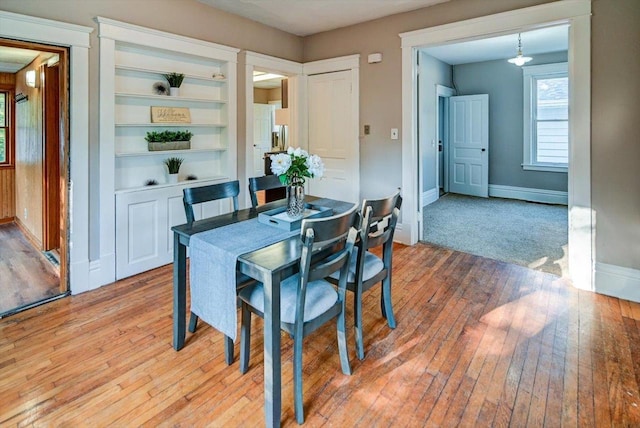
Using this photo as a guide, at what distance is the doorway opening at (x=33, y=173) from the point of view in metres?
2.98

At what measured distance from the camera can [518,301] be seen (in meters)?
2.90

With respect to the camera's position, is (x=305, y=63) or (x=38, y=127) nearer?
(x=38, y=127)

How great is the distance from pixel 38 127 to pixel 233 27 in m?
2.56

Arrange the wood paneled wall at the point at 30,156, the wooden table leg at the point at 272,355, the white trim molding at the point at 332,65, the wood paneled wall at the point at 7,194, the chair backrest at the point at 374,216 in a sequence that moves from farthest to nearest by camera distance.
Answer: the wood paneled wall at the point at 7,194 < the white trim molding at the point at 332,65 < the wood paneled wall at the point at 30,156 < the chair backrest at the point at 374,216 < the wooden table leg at the point at 272,355

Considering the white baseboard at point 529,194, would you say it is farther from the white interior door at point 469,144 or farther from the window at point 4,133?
the window at point 4,133

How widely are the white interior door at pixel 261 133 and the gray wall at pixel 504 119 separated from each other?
470cm

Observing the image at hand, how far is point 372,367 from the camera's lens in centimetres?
207

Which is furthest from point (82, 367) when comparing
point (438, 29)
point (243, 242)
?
point (438, 29)

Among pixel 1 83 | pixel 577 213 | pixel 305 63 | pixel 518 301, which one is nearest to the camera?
pixel 518 301

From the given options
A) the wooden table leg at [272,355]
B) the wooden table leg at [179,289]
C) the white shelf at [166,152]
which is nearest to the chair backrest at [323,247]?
the wooden table leg at [272,355]

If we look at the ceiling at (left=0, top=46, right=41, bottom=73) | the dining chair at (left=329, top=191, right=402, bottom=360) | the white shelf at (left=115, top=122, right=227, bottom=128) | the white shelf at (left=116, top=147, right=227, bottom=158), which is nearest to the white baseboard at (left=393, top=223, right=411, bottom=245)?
the dining chair at (left=329, top=191, right=402, bottom=360)

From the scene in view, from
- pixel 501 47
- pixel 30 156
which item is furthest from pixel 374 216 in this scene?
pixel 501 47

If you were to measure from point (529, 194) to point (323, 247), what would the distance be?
6.61m

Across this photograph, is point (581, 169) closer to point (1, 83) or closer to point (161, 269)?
point (161, 269)
